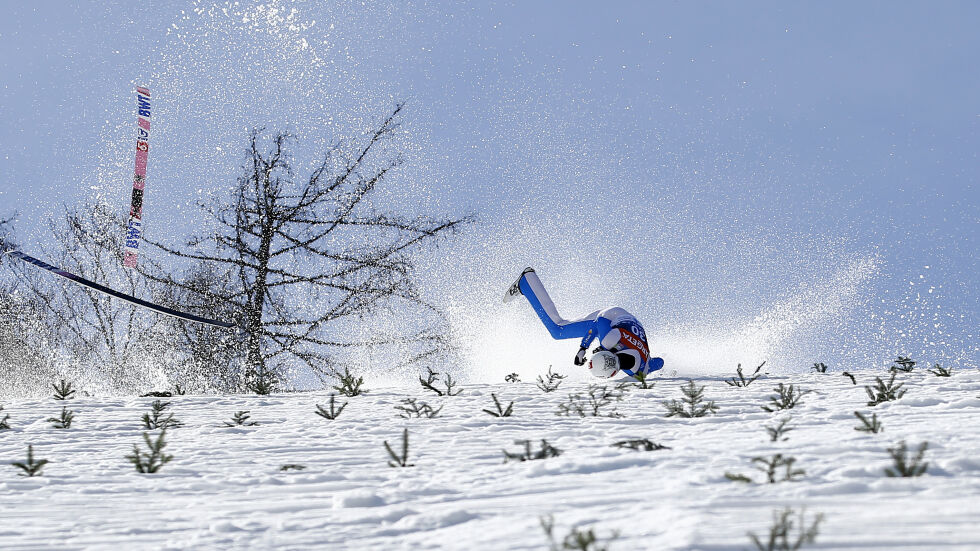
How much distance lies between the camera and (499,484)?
8.79 feet

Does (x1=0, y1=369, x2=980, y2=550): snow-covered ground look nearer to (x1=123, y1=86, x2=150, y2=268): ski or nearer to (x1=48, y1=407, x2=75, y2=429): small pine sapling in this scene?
(x1=48, y1=407, x2=75, y2=429): small pine sapling

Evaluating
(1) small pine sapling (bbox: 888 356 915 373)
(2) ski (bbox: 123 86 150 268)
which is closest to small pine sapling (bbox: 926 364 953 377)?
(1) small pine sapling (bbox: 888 356 915 373)

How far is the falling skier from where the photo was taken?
7.65m

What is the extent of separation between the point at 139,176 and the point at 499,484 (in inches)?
330

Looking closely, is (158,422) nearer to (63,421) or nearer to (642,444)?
(63,421)

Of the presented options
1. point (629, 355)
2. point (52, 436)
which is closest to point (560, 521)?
point (52, 436)

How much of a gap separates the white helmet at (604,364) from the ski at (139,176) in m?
5.72

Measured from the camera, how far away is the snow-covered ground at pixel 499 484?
201 centimetres

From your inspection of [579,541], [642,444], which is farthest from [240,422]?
[579,541]

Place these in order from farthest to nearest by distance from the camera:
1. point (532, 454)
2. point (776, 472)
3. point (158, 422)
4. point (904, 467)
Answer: point (158, 422) → point (532, 454) → point (776, 472) → point (904, 467)

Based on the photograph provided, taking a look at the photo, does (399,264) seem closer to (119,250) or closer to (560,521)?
(119,250)

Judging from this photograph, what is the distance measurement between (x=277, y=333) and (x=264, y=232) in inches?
83.4

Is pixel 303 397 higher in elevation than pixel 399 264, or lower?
lower

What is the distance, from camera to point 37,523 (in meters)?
2.60
